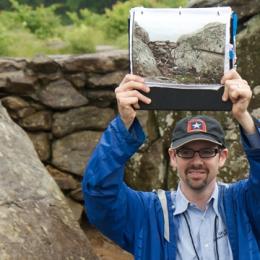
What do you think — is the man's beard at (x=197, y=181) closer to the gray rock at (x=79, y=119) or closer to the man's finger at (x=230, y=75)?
the man's finger at (x=230, y=75)

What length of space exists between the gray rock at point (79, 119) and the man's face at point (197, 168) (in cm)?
497

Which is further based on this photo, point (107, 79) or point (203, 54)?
point (107, 79)

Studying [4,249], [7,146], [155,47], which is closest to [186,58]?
[155,47]

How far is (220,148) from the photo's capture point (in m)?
3.15

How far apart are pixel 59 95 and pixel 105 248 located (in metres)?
1.97

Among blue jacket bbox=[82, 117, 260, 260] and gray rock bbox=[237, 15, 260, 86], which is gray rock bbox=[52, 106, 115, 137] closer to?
gray rock bbox=[237, 15, 260, 86]

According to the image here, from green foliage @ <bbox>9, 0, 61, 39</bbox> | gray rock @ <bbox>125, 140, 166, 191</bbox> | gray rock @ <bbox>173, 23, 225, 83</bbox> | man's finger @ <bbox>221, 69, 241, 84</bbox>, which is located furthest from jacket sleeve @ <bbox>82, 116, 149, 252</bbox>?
green foliage @ <bbox>9, 0, 61, 39</bbox>

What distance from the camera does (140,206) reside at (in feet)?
10.6

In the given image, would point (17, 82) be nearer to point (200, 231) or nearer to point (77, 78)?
point (77, 78)

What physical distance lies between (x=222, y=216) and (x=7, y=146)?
2.07 meters

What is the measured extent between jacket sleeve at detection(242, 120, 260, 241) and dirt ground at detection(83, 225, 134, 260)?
176 inches

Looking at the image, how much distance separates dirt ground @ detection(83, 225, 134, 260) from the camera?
24.8 ft

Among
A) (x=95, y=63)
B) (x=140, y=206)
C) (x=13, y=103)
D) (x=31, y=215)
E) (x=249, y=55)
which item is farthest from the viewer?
(x=95, y=63)

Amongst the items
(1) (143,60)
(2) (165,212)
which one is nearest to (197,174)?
(2) (165,212)
